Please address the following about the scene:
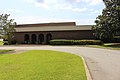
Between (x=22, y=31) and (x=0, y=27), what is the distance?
22283mm

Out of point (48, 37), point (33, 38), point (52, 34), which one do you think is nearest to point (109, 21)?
point (52, 34)

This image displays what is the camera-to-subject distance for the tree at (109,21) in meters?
42.2

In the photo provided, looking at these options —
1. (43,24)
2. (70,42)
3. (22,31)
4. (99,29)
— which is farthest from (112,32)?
(43,24)

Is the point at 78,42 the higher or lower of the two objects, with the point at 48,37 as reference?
lower

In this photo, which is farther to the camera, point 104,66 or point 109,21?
point 109,21

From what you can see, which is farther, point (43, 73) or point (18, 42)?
point (18, 42)

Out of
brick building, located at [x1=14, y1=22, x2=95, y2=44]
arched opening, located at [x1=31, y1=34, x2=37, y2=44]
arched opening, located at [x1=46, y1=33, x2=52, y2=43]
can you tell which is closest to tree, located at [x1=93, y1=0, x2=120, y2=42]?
brick building, located at [x1=14, y1=22, x2=95, y2=44]

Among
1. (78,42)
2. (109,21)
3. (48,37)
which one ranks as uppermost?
(109,21)

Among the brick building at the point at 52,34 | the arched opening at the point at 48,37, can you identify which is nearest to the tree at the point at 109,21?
the brick building at the point at 52,34

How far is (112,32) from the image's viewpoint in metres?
42.5

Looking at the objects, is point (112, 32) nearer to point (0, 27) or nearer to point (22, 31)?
point (0, 27)

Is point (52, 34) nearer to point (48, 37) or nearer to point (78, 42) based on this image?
point (48, 37)

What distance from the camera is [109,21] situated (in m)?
42.8

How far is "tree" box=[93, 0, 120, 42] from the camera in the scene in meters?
42.2
